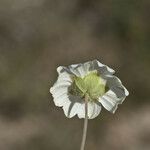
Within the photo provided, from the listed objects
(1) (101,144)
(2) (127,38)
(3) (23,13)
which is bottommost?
(1) (101,144)

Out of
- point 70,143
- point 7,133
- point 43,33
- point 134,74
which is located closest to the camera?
point 70,143

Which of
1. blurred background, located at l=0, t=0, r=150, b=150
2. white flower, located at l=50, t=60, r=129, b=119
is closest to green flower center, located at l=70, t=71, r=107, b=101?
white flower, located at l=50, t=60, r=129, b=119

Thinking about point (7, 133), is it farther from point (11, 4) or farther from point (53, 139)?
point (11, 4)

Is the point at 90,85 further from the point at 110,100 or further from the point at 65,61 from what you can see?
the point at 65,61

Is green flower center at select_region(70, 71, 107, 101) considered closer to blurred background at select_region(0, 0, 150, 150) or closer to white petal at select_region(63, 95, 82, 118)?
white petal at select_region(63, 95, 82, 118)

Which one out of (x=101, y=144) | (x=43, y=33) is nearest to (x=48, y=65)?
(x=43, y=33)

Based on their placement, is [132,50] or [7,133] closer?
[7,133]

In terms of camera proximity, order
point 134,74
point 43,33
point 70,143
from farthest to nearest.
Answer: point 43,33
point 134,74
point 70,143

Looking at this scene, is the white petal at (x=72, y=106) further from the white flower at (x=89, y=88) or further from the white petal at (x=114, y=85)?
the white petal at (x=114, y=85)
